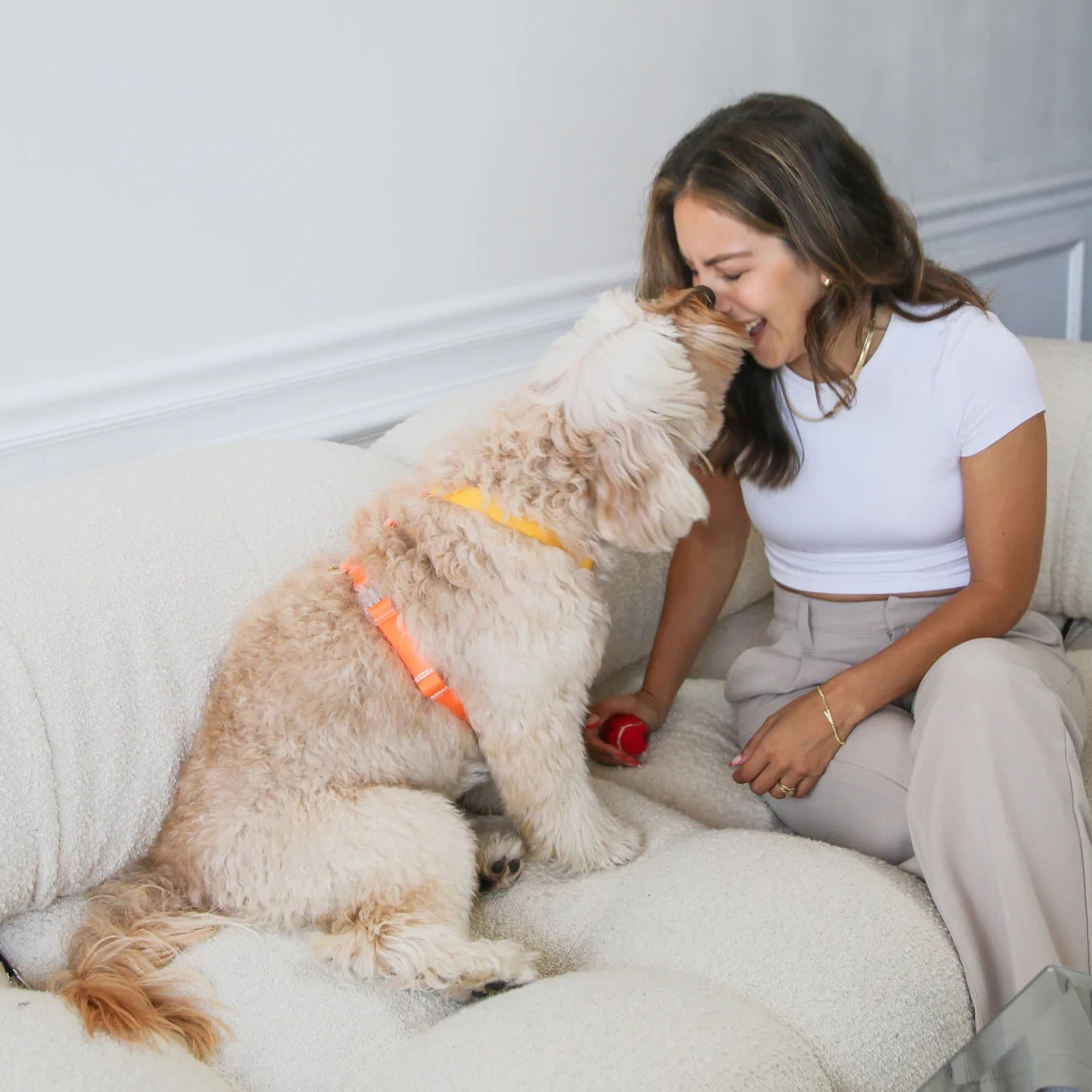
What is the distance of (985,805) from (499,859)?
0.60 metres

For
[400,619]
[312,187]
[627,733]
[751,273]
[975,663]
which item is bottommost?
[627,733]

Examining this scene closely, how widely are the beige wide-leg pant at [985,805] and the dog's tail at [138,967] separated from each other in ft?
2.69

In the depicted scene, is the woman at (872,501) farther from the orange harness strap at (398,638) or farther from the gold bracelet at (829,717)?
the orange harness strap at (398,638)

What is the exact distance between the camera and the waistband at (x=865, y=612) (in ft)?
5.35

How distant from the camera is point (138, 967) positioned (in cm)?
119

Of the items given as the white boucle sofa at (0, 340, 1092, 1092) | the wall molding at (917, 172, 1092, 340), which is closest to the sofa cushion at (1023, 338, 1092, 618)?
the white boucle sofa at (0, 340, 1092, 1092)

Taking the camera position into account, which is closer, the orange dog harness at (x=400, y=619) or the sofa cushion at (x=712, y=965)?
the sofa cushion at (x=712, y=965)

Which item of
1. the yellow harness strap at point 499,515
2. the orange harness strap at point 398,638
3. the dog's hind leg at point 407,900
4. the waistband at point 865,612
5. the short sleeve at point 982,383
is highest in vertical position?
the short sleeve at point 982,383

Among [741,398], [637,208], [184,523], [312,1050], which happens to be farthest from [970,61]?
[312,1050]

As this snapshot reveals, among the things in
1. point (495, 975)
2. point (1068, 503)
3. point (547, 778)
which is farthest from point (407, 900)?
point (1068, 503)

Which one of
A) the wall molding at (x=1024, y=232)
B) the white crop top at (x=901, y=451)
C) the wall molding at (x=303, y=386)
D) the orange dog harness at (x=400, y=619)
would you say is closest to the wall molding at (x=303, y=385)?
the wall molding at (x=303, y=386)

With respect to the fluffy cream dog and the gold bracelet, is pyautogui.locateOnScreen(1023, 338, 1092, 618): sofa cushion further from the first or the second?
the fluffy cream dog

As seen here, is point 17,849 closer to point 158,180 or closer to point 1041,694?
point 158,180

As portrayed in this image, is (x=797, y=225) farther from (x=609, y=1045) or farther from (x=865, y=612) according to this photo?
(x=609, y=1045)
